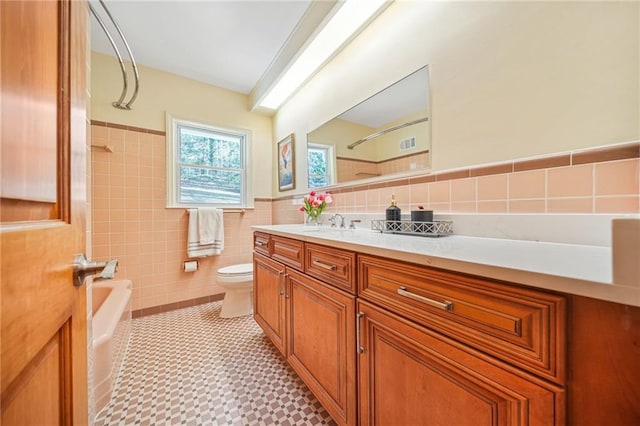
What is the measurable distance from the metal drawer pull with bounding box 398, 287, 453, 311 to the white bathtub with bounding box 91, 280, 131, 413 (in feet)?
4.68

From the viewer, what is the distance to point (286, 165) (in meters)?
2.46

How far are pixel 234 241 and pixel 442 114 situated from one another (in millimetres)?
2293

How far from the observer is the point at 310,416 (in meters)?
1.06

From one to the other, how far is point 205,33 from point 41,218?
6.73ft

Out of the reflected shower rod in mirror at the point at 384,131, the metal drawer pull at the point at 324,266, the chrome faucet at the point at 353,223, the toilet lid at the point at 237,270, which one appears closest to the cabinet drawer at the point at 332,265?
the metal drawer pull at the point at 324,266

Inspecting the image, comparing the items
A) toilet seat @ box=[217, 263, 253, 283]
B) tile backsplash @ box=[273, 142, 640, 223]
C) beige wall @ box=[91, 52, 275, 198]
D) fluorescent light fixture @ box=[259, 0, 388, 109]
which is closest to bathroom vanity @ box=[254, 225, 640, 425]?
tile backsplash @ box=[273, 142, 640, 223]

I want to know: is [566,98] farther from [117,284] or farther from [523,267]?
[117,284]

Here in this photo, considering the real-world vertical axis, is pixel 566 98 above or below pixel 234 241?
above

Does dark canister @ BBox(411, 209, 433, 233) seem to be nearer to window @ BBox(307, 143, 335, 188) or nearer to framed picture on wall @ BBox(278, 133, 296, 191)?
window @ BBox(307, 143, 335, 188)

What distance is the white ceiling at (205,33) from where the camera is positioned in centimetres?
154

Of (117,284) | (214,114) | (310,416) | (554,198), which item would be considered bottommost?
(310,416)

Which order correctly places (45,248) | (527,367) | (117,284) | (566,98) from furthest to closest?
(117,284), (566,98), (527,367), (45,248)

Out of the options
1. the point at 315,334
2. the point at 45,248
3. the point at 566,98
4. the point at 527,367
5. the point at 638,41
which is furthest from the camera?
the point at 315,334

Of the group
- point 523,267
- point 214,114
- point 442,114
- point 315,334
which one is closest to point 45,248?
point 523,267
